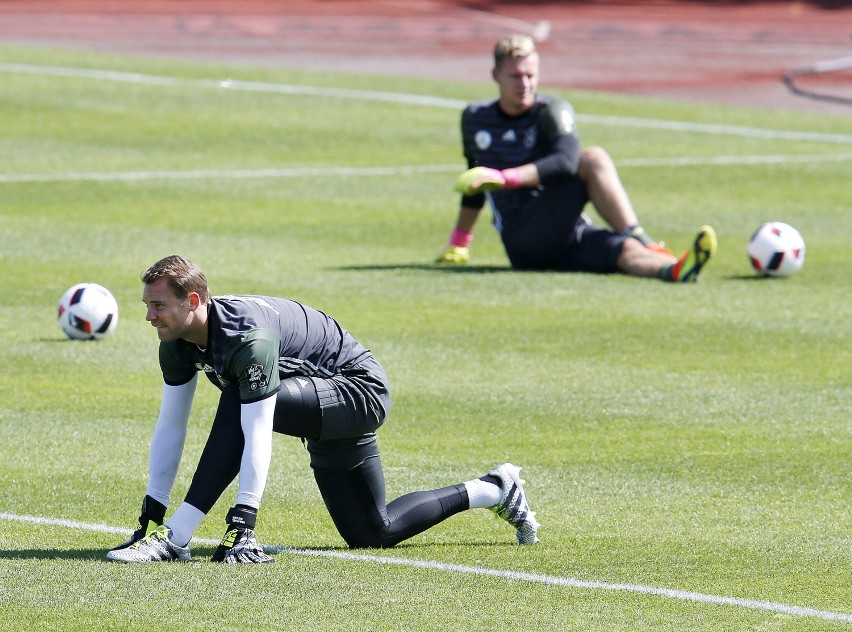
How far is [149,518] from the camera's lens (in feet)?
23.2

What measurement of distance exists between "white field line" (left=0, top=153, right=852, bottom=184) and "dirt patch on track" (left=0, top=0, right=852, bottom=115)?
6201 millimetres

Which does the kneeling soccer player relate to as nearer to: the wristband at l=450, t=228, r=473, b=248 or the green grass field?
the green grass field

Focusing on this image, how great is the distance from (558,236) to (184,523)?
7.93 meters

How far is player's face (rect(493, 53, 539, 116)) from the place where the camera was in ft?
44.2

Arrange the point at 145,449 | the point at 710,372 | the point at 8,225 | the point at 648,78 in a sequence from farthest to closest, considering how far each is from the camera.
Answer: the point at 648,78 < the point at 8,225 < the point at 710,372 < the point at 145,449

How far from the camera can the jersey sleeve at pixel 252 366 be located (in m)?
6.74

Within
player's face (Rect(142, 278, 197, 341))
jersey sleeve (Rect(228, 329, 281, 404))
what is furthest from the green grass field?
player's face (Rect(142, 278, 197, 341))

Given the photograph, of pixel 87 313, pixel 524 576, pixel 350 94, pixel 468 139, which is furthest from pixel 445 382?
pixel 350 94

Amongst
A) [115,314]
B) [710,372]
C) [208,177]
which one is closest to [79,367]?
[115,314]

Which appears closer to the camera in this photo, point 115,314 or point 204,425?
point 204,425

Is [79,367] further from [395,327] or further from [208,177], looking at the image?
[208,177]

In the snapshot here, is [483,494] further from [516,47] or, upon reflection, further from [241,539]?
[516,47]

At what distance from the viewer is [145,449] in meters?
9.18

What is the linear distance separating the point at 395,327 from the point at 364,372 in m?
5.00
